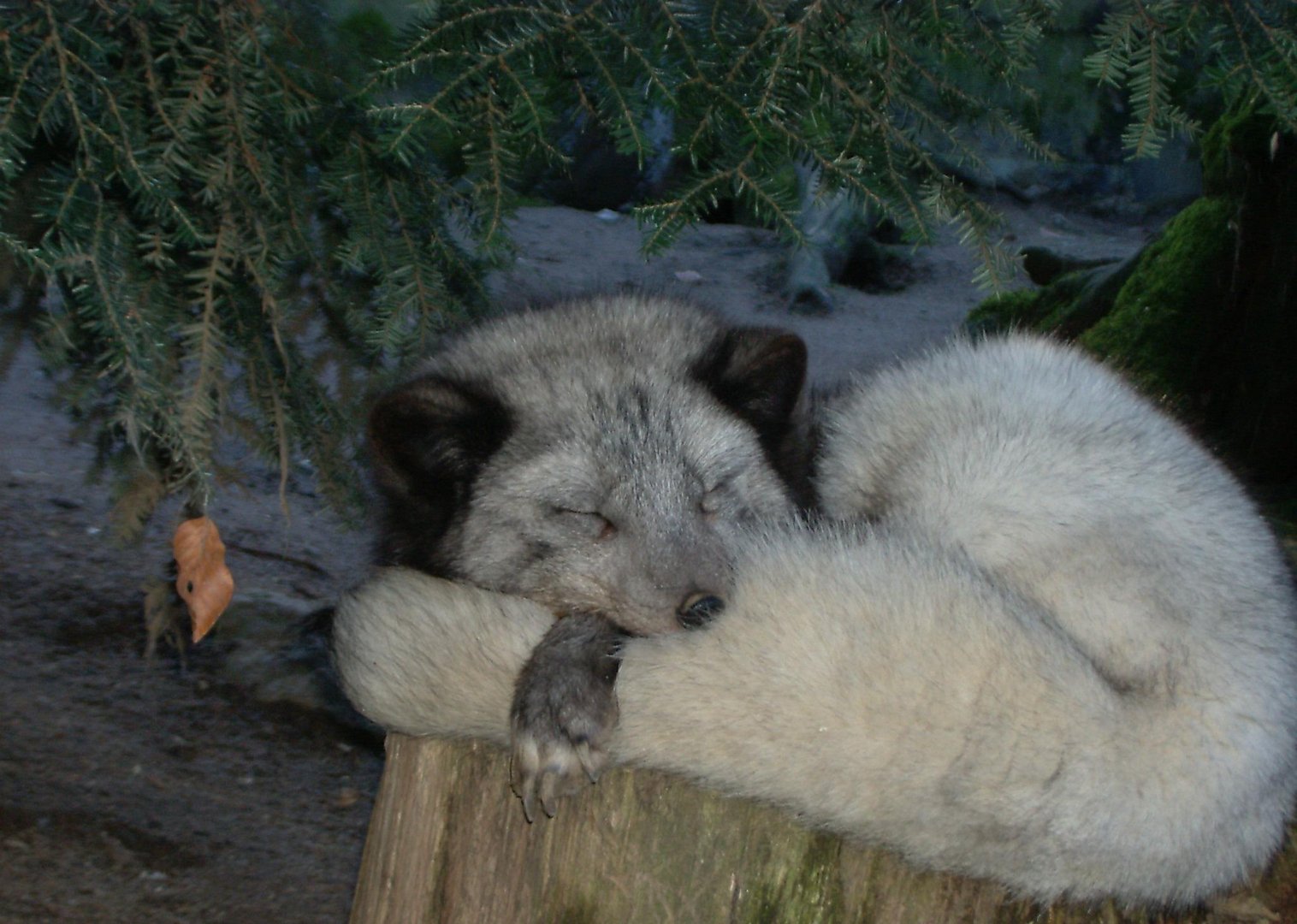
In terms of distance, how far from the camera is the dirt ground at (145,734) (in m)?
3.60

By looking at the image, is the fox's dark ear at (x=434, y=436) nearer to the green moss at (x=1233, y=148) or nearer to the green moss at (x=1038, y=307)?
the green moss at (x=1233, y=148)

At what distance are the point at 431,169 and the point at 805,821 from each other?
218 cm

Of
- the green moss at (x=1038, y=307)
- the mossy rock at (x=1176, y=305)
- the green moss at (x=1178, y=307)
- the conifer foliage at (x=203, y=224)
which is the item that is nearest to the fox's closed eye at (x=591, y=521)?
the conifer foliage at (x=203, y=224)

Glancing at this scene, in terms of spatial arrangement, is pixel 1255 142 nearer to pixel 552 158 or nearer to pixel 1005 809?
pixel 552 158

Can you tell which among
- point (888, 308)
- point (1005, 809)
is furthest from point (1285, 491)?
point (888, 308)

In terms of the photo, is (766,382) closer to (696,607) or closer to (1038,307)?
(696,607)

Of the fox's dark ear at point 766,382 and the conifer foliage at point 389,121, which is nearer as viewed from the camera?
the conifer foliage at point 389,121

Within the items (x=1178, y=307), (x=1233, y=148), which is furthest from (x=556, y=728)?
(x=1233, y=148)

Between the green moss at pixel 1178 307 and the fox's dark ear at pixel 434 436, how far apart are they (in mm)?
3234

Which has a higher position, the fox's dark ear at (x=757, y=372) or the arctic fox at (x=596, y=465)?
the fox's dark ear at (x=757, y=372)

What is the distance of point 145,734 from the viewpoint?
427cm

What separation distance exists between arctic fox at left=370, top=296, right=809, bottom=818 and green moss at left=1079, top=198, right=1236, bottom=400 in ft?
8.70

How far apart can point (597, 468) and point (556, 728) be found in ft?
2.45

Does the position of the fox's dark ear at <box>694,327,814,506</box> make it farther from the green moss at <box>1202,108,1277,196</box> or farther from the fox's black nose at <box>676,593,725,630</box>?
the green moss at <box>1202,108,1277,196</box>
